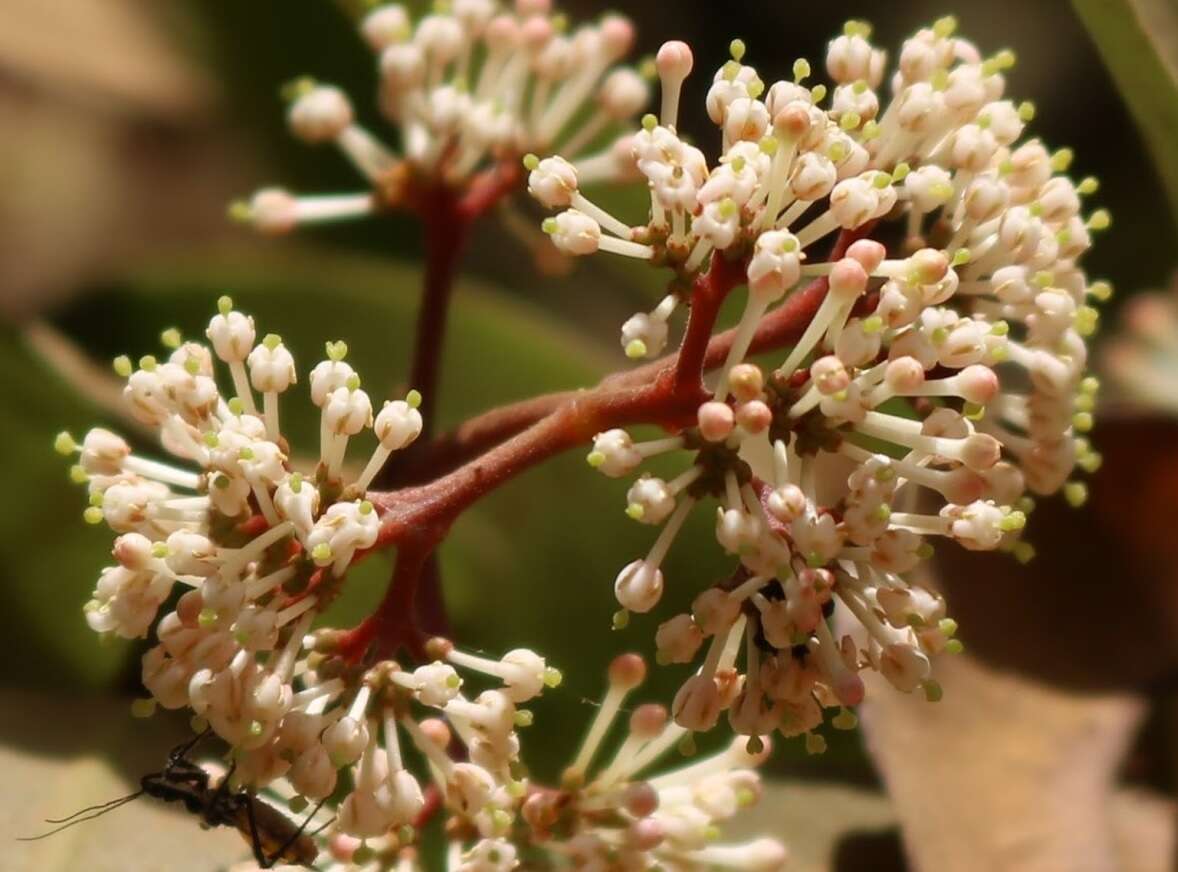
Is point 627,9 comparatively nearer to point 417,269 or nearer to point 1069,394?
point 417,269

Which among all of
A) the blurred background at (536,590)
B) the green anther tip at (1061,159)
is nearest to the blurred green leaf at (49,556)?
the blurred background at (536,590)

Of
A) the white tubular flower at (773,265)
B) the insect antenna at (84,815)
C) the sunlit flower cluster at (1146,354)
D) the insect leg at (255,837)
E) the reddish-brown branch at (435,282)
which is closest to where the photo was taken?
the white tubular flower at (773,265)

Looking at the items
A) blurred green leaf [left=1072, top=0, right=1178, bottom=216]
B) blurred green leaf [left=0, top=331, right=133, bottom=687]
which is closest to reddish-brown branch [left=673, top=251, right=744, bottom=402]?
blurred green leaf [left=1072, top=0, right=1178, bottom=216]

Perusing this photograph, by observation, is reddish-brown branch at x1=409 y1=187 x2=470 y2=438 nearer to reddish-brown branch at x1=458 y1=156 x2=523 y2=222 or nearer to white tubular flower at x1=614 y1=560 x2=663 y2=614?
reddish-brown branch at x1=458 y1=156 x2=523 y2=222

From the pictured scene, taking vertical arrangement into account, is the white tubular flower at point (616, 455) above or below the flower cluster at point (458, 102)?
below

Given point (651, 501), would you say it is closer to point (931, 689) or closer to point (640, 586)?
point (640, 586)

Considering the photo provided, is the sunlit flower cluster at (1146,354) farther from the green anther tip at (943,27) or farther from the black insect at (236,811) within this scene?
the black insect at (236,811)

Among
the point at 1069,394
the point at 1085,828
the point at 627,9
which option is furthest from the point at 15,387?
the point at 627,9
